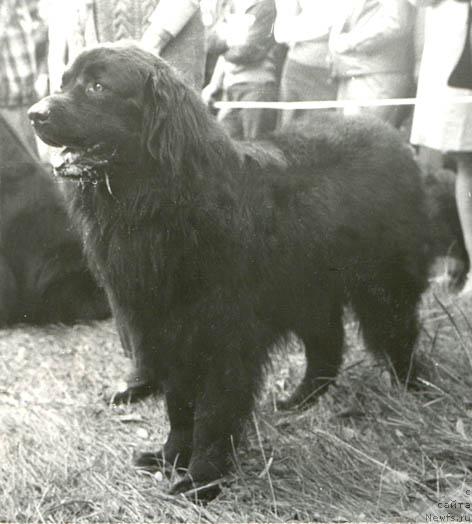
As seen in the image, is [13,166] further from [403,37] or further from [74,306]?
[403,37]

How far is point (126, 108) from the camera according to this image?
102 inches

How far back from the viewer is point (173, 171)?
2.63 meters

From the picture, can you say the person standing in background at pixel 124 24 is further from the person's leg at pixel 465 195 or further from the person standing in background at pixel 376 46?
the person's leg at pixel 465 195

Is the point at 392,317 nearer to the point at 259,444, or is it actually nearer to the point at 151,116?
the point at 259,444

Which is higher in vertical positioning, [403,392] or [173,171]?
[173,171]

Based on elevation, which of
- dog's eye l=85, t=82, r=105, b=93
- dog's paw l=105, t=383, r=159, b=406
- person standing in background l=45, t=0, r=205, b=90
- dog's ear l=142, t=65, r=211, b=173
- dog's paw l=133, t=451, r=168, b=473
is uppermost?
person standing in background l=45, t=0, r=205, b=90

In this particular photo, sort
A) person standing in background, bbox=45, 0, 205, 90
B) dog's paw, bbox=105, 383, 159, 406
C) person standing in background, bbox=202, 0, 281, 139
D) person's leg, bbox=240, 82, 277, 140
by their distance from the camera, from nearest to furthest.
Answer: person standing in background, bbox=45, 0, 205, 90 → person standing in background, bbox=202, 0, 281, 139 → person's leg, bbox=240, 82, 277, 140 → dog's paw, bbox=105, 383, 159, 406

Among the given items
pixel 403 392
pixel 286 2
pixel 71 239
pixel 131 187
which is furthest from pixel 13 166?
pixel 403 392

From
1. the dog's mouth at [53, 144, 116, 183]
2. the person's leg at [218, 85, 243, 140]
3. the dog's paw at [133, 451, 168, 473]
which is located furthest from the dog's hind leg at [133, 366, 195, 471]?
the person's leg at [218, 85, 243, 140]

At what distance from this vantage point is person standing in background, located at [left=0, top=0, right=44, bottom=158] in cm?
300

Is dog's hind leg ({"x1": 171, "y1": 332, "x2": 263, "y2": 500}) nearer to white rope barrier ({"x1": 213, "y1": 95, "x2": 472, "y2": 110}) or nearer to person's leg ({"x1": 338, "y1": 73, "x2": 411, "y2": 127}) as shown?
white rope barrier ({"x1": 213, "y1": 95, "x2": 472, "y2": 110})

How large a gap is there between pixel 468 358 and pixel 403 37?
140 cm

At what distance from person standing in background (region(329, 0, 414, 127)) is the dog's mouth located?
3.41ft

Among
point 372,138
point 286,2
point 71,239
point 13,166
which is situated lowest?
point 71,239
